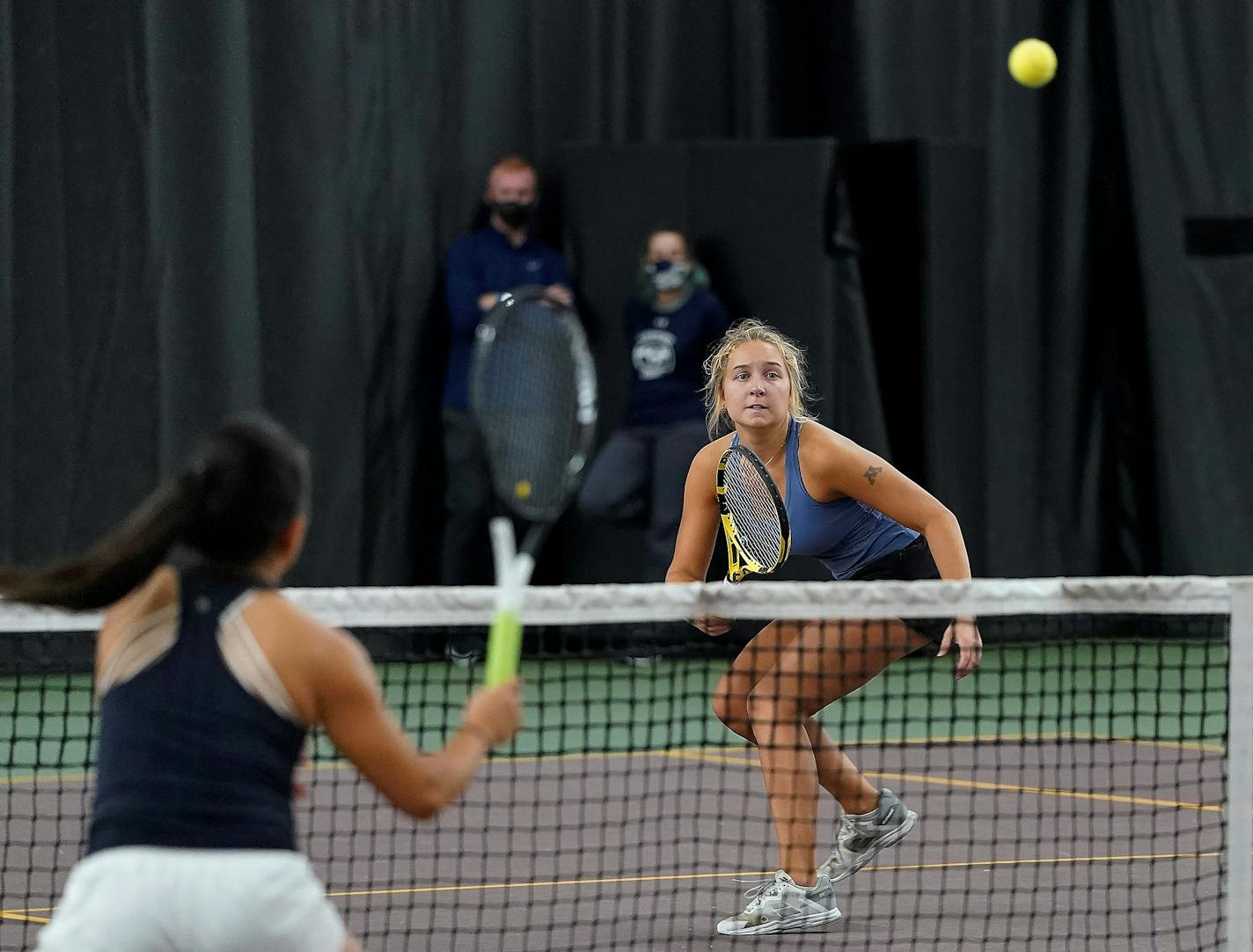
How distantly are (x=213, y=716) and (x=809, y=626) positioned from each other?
2156mm

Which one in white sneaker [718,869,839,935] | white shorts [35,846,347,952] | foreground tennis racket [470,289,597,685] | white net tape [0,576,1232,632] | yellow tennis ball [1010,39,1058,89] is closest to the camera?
white shorts [35,846,347,952]

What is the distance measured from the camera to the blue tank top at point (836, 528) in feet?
13.3

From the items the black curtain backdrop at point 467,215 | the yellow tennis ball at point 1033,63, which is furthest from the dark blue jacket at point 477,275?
the yellow tennis ball at point 1033,63

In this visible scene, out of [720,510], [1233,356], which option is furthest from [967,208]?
[720,510]

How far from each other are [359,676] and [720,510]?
6.58 feet

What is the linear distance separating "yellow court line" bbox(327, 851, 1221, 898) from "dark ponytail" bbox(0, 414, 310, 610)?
1884 millimetres

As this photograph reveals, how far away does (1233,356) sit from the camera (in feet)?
29.1

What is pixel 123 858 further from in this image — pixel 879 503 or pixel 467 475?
pixel 467 475

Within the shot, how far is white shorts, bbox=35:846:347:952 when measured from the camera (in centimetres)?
208

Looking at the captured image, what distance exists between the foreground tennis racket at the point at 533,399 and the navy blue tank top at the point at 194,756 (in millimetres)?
2191

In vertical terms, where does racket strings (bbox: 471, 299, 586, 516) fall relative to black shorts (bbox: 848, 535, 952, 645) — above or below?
above

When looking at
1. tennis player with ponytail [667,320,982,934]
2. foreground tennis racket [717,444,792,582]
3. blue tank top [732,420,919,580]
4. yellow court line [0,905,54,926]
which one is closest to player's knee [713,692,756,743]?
tennis player with ponytail [667,320,982,934]

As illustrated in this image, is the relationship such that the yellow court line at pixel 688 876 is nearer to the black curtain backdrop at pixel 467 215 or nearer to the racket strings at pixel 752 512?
the racket strings at pixel 752 512

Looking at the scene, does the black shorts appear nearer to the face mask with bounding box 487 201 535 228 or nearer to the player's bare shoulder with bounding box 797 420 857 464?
the player's bare shoulder with bounding box 797 420 857 464
